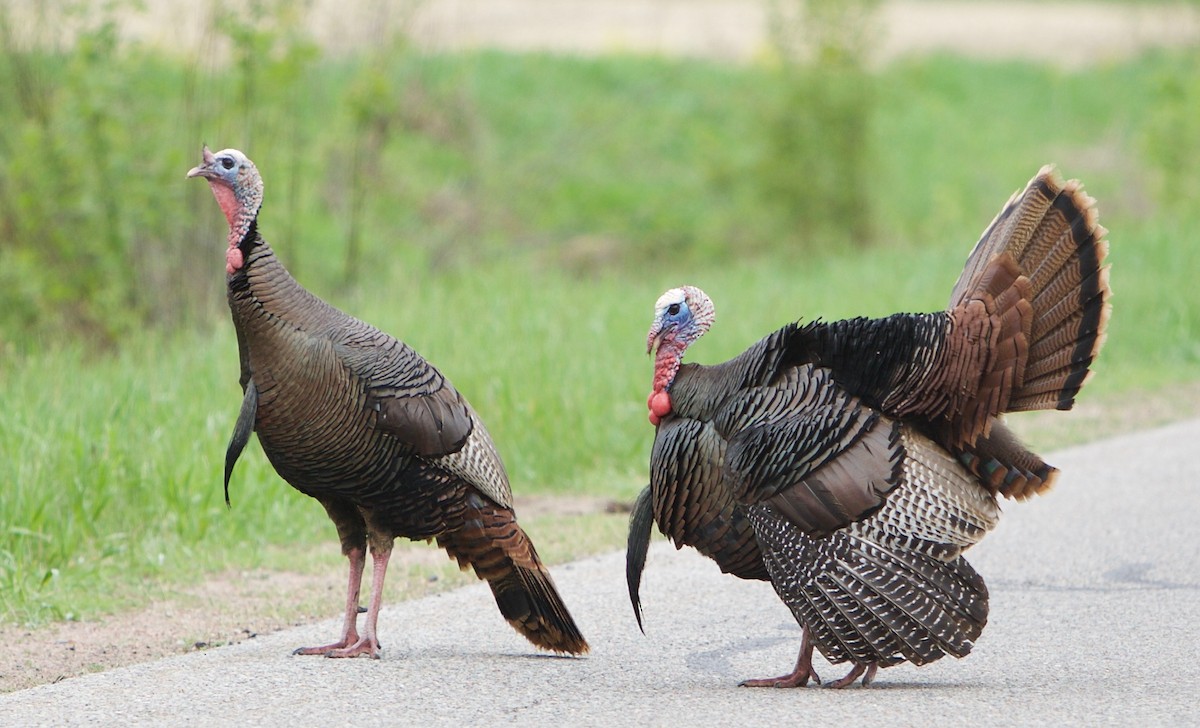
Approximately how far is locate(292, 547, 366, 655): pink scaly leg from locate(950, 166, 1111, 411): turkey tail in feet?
7.36

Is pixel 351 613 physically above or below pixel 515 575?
below

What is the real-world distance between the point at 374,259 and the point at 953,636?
29.7 feet

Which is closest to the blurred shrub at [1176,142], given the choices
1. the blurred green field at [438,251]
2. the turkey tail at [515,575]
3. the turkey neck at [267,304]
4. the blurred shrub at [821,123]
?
the blurred green field at [438,251]

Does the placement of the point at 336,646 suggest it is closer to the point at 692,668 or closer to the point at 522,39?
the point at 692,668

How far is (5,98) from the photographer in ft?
35.6

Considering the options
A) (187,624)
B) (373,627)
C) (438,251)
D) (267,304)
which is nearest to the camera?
(267,304)

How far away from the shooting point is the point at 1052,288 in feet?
15.1

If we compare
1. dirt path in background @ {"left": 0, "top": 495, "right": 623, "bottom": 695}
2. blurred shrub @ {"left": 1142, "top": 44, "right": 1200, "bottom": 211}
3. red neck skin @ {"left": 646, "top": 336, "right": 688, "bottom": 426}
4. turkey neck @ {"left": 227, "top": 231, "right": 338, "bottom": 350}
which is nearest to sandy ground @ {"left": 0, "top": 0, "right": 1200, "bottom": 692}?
dirt path in background @ {"left": 0, "top": 495, "right": 623, "bottom": 695}

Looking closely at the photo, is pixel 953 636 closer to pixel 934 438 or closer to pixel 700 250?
pixel 934 438

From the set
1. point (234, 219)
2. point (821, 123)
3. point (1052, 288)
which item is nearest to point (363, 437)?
point (234, 219)

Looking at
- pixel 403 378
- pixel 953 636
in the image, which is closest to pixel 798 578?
pixel 953 636

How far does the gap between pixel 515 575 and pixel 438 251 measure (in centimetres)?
888

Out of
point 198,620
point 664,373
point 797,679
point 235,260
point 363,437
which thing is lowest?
point 198,620

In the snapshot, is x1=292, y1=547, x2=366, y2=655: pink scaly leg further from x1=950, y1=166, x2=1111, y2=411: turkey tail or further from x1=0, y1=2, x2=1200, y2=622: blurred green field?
x1=950, y1=166, x2=1111, y2=411: turkey tail
